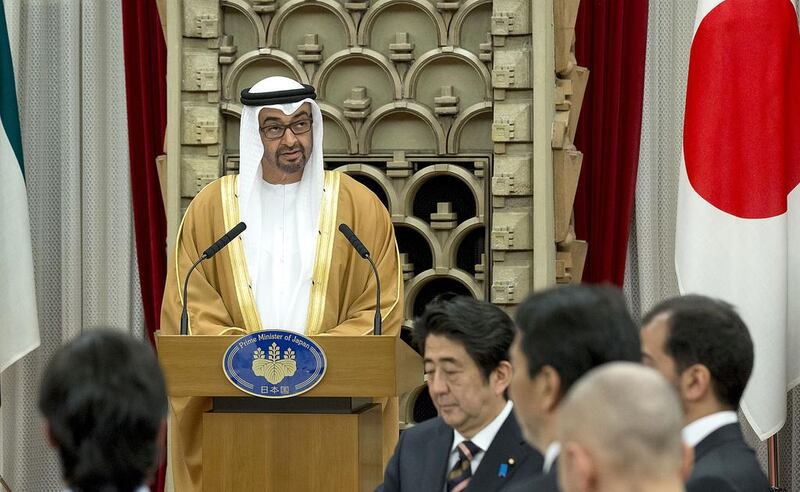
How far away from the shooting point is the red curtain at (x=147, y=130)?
5.75 metres

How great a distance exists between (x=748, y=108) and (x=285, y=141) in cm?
169

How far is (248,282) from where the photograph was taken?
4.38m

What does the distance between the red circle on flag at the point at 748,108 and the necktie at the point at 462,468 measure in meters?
2.29

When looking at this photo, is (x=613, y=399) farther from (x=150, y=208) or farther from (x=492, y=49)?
(x=150, y=208)

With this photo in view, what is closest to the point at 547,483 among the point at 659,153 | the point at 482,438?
the point at 482,438

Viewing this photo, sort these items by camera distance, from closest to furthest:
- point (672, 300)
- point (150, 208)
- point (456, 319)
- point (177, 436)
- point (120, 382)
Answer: point (120, 382), point (672, 300), point (456, 319), point (177, 436), point (150, 208)

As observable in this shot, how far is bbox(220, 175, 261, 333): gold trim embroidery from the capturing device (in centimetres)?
436

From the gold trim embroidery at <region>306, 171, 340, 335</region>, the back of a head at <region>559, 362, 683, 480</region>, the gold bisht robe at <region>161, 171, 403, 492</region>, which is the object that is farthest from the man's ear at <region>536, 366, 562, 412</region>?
the gold trim embroidery at <region>306, 171, 340, 335</region>

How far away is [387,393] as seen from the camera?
11.6ft

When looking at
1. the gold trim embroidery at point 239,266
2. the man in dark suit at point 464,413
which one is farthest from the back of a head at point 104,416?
the gold trim embroidery at point 239,266

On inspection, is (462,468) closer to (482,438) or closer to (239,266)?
(482,438)

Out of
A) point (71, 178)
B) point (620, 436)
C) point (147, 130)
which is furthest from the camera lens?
point (71, 178)

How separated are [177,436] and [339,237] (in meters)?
0.86

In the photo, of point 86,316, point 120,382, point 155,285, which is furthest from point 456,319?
point 86,316
